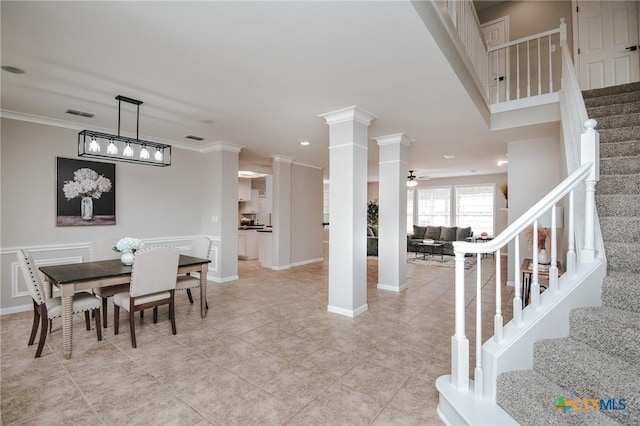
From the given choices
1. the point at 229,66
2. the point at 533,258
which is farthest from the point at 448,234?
the point at 229,66

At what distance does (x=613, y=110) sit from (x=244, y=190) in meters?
8.26

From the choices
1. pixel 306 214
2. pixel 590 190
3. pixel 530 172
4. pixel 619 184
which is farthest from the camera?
pixel 306 214

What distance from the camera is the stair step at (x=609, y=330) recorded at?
61.5 inches

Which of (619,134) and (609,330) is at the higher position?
(619,134)

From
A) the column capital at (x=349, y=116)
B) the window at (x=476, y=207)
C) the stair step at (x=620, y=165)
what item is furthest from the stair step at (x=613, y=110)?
the window at (x=476, y=207)

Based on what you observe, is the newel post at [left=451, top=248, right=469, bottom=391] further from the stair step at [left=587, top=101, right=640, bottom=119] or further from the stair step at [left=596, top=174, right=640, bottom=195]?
the stair step at [left=587, top=101, right=640, bottom=119]

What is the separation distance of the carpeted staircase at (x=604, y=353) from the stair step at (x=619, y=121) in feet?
3.56

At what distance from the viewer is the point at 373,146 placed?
5875 mm

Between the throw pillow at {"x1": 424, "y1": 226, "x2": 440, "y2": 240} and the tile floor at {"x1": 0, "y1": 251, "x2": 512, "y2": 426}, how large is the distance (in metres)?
5.85

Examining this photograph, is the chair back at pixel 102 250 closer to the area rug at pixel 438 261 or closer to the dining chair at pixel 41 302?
the dining chair at pixel 41 302

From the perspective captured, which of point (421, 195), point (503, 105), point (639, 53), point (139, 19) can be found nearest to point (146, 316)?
point (139, 19)

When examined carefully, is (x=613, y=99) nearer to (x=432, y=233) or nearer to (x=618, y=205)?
(x=618, y=205)

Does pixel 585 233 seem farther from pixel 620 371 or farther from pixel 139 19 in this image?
pixel 139 19

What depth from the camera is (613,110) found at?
11.0 ft
